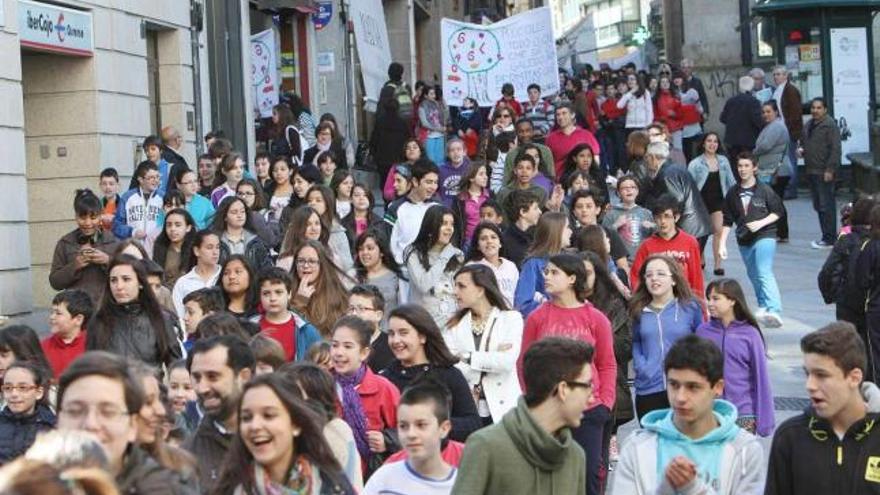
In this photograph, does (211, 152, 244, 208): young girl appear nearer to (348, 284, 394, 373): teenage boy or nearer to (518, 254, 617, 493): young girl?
(348, 284, 394, 373): teenage boy

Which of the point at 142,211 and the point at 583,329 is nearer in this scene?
the point at 583,329

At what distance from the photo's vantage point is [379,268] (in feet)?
45.6

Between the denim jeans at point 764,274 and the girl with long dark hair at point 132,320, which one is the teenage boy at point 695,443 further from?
the denim jeans at point 764,274

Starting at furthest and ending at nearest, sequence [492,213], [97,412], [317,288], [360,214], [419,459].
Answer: [360,214]
[492,213]
[317,288]
[419,459]
[97,412]

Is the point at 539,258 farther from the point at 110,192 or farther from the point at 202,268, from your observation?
the point at 110,192

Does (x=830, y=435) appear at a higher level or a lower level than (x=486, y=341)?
lower

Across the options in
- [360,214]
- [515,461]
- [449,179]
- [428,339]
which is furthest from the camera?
[449,179]

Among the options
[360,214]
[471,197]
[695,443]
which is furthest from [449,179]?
[695,443]

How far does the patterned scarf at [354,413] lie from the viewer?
8.95 meters

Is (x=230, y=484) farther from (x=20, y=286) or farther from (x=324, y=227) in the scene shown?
(x=20, y=286)

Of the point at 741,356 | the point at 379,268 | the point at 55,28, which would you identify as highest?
the point at 55,28

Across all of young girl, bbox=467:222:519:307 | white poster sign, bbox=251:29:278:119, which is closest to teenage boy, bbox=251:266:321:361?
young girl, bbox=467:222:519:307

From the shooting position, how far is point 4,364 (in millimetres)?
9656

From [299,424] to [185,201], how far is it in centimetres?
1029
